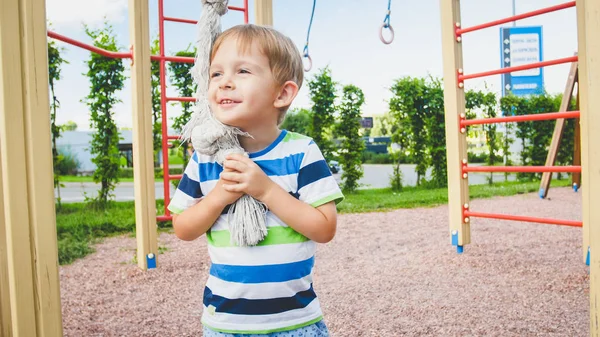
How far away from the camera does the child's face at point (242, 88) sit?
1.15 meters

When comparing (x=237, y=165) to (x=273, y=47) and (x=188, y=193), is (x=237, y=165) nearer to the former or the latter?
(x=188, y=193)

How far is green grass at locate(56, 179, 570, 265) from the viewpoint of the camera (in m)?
5.00

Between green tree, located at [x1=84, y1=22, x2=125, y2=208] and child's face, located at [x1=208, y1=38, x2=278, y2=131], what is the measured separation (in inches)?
212

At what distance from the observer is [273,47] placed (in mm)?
1183

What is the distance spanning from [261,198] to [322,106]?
7.45m

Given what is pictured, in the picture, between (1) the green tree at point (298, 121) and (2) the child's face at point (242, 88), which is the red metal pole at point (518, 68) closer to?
(2) the child's face at point (242, 88)

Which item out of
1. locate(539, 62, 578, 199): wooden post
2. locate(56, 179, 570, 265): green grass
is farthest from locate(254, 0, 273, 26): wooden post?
locate(539, 62, 578, 199): wooden post

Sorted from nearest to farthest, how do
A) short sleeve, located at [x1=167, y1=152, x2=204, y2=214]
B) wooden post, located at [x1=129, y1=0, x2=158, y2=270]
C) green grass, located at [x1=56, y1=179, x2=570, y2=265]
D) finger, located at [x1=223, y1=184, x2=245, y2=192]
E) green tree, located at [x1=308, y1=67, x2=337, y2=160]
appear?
finger, located at [x1=223, y1=184, x2=245, y2=192]
short sleeve, located at [x1=167, y1=152, x2=204, y2=214]
wooden post, located at [x1=129, y1=0, x2=158, y2=270]
green grass, located at [x1=56, y1=179, x2=570, y2=265]
green tree, located at [x1=308, y1=67, x2=337, y2=160]

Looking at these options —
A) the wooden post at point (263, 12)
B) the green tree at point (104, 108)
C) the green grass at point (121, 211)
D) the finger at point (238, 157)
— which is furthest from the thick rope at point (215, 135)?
the green tree at point (104, 108)

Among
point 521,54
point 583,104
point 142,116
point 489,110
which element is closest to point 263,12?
point 142,116

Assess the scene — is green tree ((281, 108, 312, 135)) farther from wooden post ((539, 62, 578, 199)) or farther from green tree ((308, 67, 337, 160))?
wooden post ((539, 62, 578, 199))

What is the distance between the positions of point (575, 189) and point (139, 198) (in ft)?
23.2

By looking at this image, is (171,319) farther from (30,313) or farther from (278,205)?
(278,205)

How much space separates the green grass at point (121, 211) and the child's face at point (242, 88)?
371 cm
